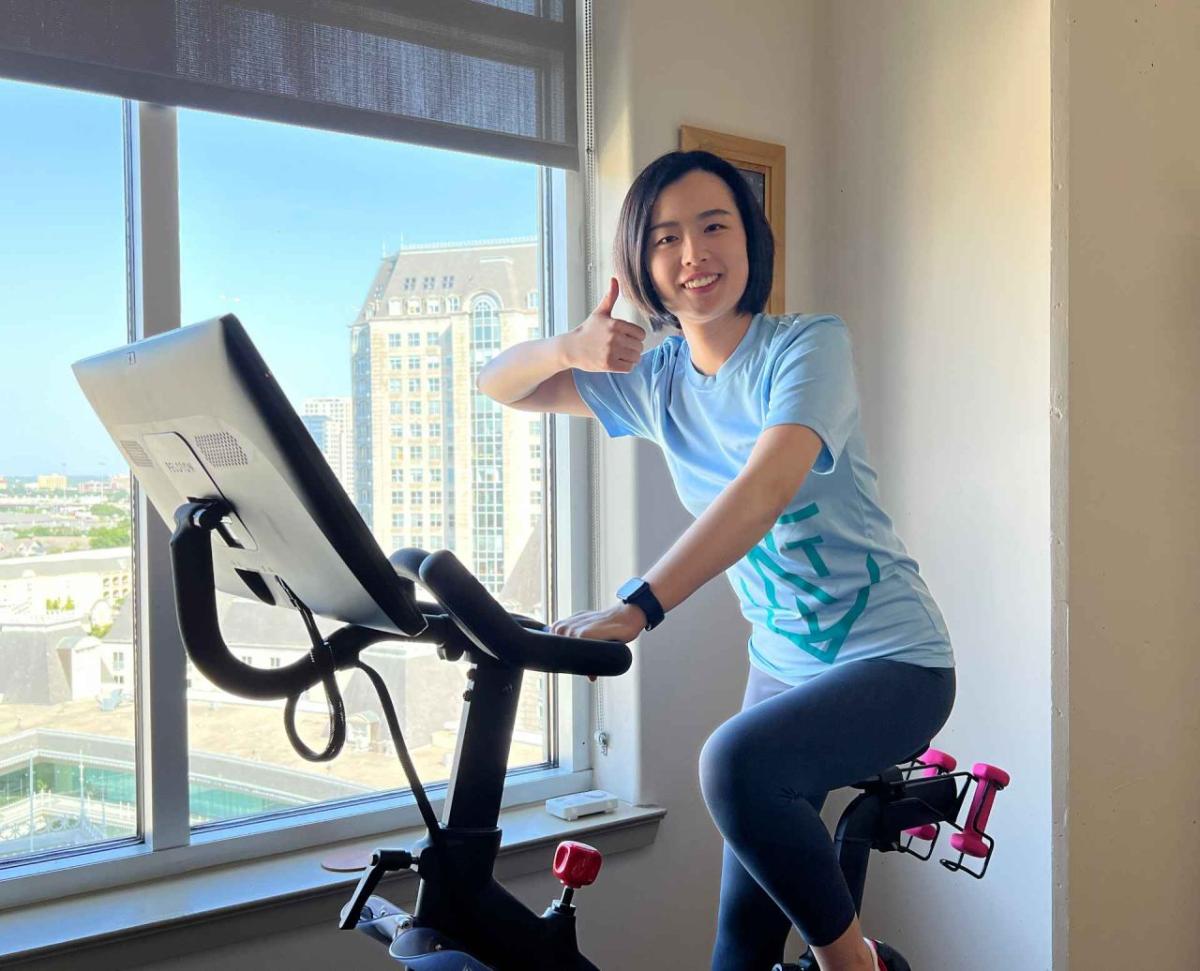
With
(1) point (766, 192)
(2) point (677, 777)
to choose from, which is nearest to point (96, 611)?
(2) point (677, 777)

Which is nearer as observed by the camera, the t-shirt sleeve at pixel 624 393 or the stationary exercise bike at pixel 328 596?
the stationary exercise bike at pixel 328 596

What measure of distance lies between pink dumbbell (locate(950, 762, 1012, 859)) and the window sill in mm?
799

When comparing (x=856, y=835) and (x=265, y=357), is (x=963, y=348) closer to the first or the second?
(x=856, y=835)

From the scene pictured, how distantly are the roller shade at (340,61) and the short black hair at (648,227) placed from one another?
2.12 feet

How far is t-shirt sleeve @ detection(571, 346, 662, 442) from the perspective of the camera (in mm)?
1727

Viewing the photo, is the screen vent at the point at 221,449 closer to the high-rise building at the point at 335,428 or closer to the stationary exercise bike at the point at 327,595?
the stationary exercise bike at the point at 327,595

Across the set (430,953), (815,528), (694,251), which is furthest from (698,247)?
(430,953)

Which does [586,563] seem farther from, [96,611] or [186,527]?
[186,527]

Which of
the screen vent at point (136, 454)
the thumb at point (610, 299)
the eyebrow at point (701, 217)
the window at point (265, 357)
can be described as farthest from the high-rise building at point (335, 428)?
the screen vent at point (136, 454)

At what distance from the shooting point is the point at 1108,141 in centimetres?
218

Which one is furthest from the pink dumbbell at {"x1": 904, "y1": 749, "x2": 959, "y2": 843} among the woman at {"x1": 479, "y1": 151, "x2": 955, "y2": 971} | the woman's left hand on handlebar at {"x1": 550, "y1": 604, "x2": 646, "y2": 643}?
the woman's left hand on handlebar at {"x1": 550, "y1": 604, "x2": 646, "y2": 643}

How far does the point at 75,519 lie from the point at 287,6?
0.92 meters

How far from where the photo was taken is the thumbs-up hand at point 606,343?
156 centimetres

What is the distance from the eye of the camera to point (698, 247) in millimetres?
1553
